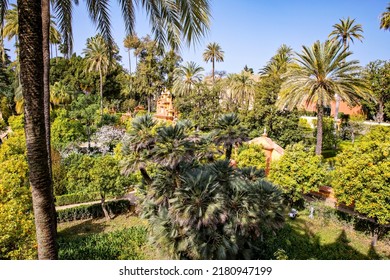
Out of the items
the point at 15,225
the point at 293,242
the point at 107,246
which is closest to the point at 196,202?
the point at 15,225

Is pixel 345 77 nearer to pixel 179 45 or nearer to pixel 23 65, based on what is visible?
pixel 179 45

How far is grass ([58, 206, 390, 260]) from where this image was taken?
11.7 m

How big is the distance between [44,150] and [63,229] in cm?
1397

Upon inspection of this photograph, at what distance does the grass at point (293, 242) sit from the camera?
11.7 m

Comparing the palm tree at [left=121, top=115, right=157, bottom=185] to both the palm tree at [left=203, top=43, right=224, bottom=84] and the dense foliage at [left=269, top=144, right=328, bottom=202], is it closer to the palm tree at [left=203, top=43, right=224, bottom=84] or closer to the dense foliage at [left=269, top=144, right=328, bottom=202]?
the dense foliage at [left=269, top=144, right=328, bottom=202]

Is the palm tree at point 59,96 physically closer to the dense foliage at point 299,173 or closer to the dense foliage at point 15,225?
the dense foliage at point 15,225

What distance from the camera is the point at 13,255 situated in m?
7.30

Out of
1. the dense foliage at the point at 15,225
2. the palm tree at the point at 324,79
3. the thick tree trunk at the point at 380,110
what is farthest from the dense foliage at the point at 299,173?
the thick tree trunk at the point at 380,110

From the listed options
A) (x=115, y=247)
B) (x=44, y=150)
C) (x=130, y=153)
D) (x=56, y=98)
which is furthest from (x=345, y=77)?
(x=56, y=98)

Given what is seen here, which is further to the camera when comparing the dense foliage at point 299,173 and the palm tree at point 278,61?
the palm tree at point 278,61

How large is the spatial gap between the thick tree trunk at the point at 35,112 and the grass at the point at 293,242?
622cm

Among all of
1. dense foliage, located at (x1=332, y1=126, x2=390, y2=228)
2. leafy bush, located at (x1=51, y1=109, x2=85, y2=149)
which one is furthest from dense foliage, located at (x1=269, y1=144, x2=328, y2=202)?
leafy bush, located at (x1=51, y1=109, x2=85, y2=149)

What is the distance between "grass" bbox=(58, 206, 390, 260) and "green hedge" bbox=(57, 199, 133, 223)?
1228 mm

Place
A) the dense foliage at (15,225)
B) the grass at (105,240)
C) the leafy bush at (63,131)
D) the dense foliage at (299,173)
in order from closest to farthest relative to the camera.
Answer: the dense foliage at (15,225), the grass at (105,240), the dense foliage at (299,173), the leafy bush at (63,131)
